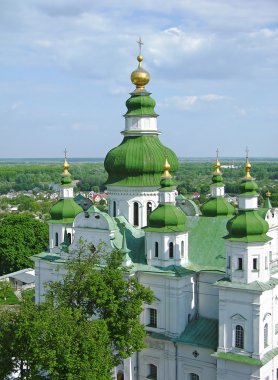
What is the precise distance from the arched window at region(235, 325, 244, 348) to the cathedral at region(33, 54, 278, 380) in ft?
0.11

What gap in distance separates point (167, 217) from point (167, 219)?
0.08 m

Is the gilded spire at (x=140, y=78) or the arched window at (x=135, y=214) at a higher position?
the gilded spire at (x=140, y=78)

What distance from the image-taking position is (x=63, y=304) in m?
17.7

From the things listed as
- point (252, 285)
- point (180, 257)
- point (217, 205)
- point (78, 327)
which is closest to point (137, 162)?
point (217, 205)

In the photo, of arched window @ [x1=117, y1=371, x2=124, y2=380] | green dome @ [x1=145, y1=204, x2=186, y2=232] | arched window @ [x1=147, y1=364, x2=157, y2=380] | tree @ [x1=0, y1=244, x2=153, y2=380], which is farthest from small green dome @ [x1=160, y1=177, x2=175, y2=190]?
arched window @ [x1=117, y1=371, x2=124, y2=380]

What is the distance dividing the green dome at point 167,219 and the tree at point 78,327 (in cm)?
215

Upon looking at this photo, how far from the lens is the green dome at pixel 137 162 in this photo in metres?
23.7

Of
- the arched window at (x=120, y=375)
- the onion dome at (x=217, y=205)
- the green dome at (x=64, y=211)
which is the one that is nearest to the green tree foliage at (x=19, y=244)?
the green dome at (x=64, y=211)

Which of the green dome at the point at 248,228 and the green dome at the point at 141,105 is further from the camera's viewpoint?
the green dome at the point at 141,105

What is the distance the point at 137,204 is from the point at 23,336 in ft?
29.5

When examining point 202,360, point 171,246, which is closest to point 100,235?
point 171,246

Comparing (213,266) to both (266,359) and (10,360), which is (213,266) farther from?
(10,360)

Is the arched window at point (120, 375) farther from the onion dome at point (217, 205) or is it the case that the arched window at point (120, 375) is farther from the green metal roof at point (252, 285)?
the onion dome at point (217, 205)

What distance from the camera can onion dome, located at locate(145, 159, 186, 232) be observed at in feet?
67.6
